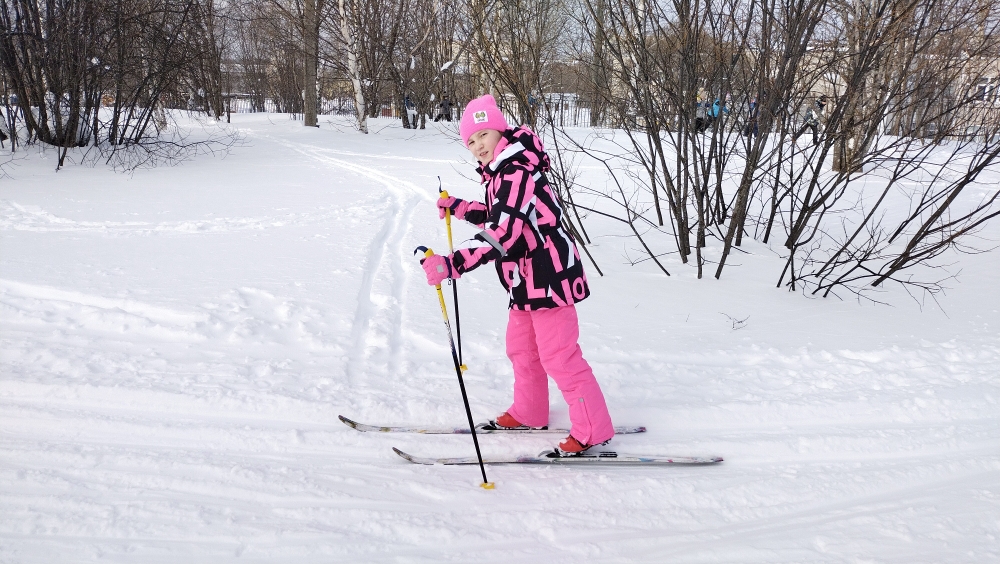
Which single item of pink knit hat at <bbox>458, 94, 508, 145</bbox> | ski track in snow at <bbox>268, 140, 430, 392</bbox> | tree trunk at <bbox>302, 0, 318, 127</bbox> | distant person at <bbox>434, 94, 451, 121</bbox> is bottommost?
ski track in snow at <bbox>268, 140, 430, 392</bbox>

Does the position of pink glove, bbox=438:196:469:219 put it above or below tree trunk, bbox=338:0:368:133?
below

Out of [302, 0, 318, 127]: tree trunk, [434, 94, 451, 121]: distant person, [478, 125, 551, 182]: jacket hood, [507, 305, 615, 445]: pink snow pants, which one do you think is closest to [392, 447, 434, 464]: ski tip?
[507, 305, 615, 445]: pink snow pants

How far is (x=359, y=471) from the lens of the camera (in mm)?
2727

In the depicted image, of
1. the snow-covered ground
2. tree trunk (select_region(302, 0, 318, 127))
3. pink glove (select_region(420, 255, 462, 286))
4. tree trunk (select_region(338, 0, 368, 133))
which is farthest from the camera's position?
tree trunk (select_region(302, 0, 318, 127))

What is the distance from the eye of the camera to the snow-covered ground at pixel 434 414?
7.57 feet

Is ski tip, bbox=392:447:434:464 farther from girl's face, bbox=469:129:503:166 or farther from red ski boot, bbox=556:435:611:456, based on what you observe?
girl's face, bbox=469:129:503:166

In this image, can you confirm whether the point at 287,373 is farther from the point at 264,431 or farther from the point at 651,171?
the point at 651,171

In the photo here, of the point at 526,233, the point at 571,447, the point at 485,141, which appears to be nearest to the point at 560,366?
the point at 571,447

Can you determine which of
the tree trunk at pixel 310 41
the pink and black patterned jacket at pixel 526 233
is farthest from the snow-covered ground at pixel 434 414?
the tree trunk at pixel 310 41

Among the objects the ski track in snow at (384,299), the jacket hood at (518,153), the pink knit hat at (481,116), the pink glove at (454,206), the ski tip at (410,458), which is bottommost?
the ski tip at (410,458)

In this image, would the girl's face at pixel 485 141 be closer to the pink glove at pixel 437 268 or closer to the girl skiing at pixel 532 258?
the girl skiing at pixel 532 258

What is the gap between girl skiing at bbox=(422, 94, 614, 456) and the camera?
8.48 ft

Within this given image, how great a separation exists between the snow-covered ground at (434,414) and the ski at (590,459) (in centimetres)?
4

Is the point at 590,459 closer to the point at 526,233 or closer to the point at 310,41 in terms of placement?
the point at 526,233
